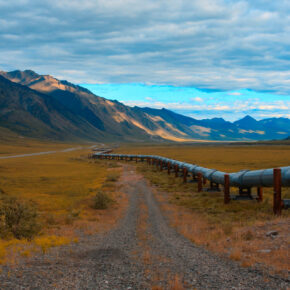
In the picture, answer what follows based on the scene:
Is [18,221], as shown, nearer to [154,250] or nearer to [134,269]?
[154,250]

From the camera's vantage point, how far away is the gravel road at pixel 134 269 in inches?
278

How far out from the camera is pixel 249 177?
17.3m

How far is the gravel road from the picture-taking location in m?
7.06

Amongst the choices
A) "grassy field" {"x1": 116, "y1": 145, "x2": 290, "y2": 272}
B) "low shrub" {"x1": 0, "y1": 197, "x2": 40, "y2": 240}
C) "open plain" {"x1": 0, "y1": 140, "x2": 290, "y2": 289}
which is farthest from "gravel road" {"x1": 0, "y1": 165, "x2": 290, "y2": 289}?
"low shrub" {"x1": 0, "y1": 197, "x2": 40, "y2": 240}

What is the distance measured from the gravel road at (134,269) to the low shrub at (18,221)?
2.03 metres

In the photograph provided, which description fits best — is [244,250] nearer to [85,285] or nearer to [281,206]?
[85,285]

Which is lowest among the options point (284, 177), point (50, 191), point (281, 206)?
point (50, 191)

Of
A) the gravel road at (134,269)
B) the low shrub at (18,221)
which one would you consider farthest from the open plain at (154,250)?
the low shrub at (18,221)

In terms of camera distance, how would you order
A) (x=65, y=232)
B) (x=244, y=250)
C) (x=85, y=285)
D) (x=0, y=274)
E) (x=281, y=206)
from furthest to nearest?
(x=281, y=206)
(x=65, y=232)
(x=244, y=250)
(x=0, y=274)
(x=85, y=285)

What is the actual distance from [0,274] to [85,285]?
2.11 m

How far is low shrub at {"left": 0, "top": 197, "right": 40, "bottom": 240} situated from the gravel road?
203 cm

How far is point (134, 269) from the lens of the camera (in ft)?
26.8

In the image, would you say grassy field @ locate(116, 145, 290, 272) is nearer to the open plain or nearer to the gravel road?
the open plain

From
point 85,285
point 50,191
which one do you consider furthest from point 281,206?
point 50,191
